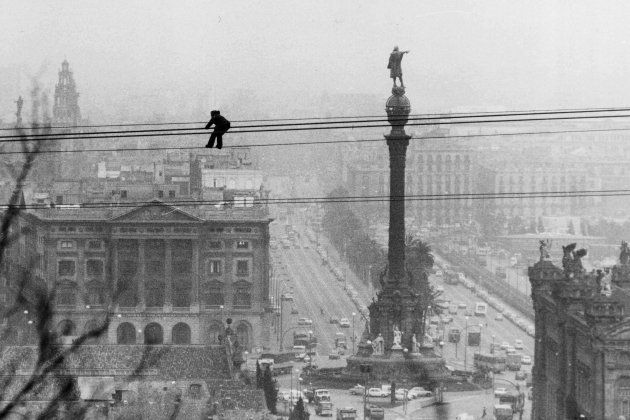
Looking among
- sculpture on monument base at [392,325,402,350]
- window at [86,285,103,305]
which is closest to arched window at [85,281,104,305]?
window at [86,285,103,305]

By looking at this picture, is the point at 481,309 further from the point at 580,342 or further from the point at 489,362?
the point at 580,342

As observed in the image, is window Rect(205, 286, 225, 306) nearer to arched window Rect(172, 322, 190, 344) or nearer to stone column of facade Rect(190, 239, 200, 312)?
stone column of facade Rect(190, 239, 200, 312)

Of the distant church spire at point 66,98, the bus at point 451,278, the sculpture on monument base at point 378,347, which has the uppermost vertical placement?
the distant church spire at point 66,98

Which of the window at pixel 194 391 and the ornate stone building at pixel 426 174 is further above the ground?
the ornate stone building at pixel 426 174

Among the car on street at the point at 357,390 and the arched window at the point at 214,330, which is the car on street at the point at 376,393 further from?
→ the arched window at the point at 214,330

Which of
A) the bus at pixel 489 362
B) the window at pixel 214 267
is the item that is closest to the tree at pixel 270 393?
the bus at pixel 489 362

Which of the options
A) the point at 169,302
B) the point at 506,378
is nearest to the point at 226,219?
the point at 169,302
